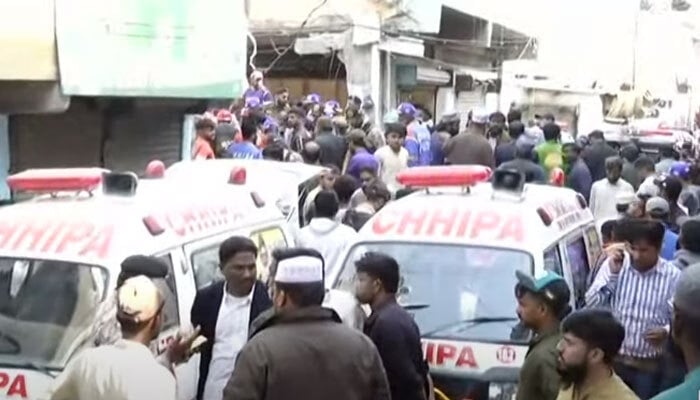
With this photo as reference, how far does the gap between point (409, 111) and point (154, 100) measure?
12.8 ft

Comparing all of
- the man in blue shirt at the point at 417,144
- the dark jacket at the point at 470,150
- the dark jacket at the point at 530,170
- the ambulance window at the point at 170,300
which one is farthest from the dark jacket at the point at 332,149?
the ambulance window at the point at 170,300

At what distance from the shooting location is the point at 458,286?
25.0 ft

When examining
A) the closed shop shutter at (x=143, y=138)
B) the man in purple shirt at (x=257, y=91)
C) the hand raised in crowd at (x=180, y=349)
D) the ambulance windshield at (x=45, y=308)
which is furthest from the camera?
the man in purple shirt at (x=257, y=91)

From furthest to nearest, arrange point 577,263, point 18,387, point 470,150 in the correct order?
point 470,150
point 577,263
point 18,387

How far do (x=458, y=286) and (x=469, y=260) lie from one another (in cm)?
19

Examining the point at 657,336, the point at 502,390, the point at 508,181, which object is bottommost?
the point at 502,390

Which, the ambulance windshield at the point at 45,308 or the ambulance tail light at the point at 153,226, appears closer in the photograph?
the ambulance windshield at the point at 45,308

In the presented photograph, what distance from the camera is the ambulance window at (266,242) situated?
8.20 m

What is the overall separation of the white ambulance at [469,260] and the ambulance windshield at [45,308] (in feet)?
5.47

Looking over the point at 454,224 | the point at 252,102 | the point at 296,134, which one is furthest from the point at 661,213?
the point at 252,102

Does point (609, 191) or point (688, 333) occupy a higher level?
point (688, 333)

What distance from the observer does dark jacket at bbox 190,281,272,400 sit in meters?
6.63

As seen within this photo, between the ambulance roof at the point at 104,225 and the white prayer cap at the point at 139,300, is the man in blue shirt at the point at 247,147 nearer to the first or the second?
the ambulance roof at the point at 104,225

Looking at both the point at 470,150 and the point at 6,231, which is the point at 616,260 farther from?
the point at 470,150
